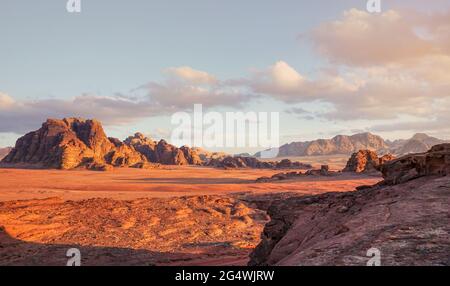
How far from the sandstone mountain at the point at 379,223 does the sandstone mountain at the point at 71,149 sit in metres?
69.0

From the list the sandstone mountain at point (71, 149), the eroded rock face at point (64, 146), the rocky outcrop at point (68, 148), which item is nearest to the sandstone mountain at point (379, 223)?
the sandstone mountain at point (71, 149)

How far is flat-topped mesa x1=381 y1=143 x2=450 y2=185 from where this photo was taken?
986 centimetres

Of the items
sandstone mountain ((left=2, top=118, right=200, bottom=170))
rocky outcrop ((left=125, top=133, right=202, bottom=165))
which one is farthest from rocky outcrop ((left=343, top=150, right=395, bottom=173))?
rocky outcrop ((left=125, top=133, right=202, bottom=165))

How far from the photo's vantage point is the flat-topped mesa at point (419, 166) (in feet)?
32.3

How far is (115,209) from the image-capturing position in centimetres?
2430

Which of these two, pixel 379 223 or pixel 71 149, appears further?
→ pixel 71 149

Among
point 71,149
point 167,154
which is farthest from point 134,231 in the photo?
point 167,154

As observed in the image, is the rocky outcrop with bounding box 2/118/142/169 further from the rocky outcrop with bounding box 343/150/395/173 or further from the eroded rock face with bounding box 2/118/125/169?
the rocky outcrop with bounding box 343/150/395/173

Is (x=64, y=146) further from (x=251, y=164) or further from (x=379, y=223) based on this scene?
(x=379, y=223)

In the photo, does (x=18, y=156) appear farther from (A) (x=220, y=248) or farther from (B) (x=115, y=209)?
(A) (x=220, y=248)

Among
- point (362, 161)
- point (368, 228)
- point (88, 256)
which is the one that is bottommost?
point (88, 256)

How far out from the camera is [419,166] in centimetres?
1057

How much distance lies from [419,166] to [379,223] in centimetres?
494
